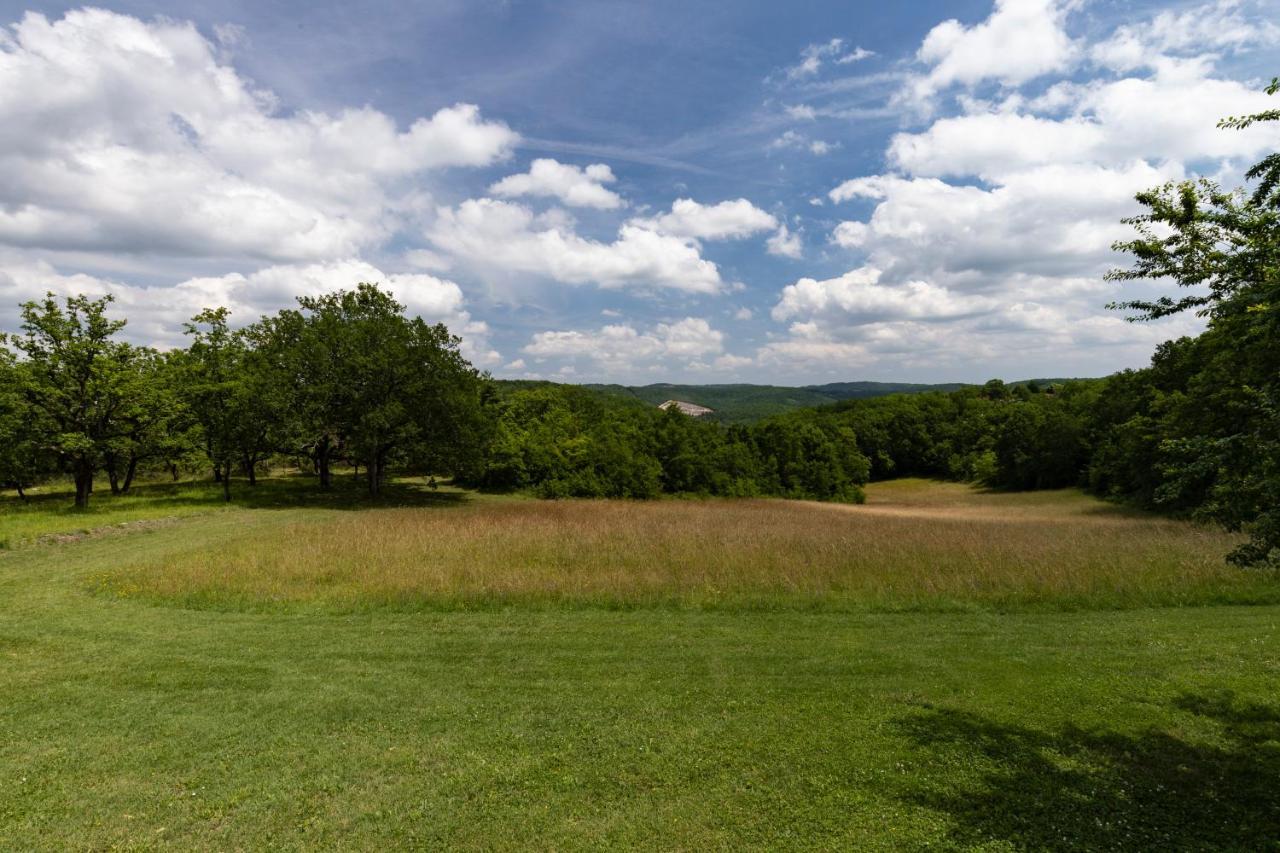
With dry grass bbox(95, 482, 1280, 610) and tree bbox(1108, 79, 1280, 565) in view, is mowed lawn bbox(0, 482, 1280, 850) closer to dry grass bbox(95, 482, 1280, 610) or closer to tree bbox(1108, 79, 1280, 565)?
dry grass bbox(95, 482, 1280, 610)

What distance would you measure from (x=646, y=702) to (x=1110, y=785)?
441 centimetres

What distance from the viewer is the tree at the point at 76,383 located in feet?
85.4

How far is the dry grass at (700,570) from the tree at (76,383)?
51.4 feet

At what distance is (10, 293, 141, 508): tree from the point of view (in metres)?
26.0

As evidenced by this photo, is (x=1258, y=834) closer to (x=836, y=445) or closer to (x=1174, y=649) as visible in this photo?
(x=1174, y=649)

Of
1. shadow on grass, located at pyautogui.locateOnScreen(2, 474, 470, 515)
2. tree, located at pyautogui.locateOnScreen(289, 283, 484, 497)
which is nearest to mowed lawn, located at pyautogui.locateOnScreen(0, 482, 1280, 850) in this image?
shadow on grass, located at pyautogui.locateOnScreen(2, 474, 470, 515)

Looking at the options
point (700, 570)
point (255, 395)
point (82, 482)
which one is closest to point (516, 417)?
point (255, 395)

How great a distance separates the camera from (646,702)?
23.0 feet

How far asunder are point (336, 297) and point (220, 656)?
123ft

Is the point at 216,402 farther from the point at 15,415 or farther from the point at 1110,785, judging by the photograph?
the point at 1110,785

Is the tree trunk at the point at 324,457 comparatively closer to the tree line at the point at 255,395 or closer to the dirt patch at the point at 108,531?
the tree line at the point at 255,395

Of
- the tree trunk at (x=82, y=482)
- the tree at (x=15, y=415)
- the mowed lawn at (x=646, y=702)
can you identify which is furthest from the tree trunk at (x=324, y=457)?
the mowed lawn at (x=646, y=702)

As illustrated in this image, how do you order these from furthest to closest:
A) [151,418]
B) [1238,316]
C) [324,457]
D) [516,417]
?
[516,417] < [324,457] < [151,418] < [1238,316]

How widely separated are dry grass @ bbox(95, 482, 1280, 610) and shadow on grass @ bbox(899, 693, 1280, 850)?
488cm
